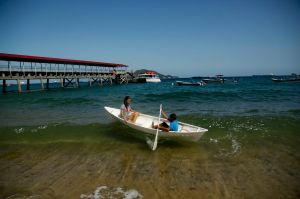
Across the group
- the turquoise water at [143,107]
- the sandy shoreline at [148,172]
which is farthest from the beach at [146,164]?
the turquoise water at [143,107]

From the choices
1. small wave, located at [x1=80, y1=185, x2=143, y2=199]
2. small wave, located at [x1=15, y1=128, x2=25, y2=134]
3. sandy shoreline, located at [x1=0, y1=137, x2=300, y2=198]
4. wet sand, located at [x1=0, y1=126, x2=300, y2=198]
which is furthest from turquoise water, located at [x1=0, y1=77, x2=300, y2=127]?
small wave, located at [x1=80, y1=185, x2=143, y2=199]

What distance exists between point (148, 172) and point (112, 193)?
141 cm

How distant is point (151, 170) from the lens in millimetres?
6379

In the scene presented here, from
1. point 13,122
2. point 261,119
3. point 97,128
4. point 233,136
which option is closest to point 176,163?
point 233,136

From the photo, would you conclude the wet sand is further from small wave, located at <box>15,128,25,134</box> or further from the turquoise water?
the turquoise water

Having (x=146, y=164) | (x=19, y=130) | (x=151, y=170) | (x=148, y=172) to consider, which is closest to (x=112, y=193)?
(x=148, y=172)

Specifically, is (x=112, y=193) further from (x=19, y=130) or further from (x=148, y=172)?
(x=19, y=130)

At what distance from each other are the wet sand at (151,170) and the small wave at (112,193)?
10 centimetres

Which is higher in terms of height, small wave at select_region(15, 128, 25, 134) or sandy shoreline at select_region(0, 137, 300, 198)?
sandy shoreline at select_region(0, 137, 300, 198)

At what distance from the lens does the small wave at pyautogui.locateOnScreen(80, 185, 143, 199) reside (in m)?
4.99

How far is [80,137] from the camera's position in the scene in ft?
32.7

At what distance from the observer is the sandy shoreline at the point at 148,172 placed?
17.2 feet

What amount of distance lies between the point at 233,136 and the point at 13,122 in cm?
1310

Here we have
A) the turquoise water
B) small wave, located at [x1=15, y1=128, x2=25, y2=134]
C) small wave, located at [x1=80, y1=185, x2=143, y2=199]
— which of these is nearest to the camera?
small wave, located at [x1=80, y1=185, x2=143, y2=199]
